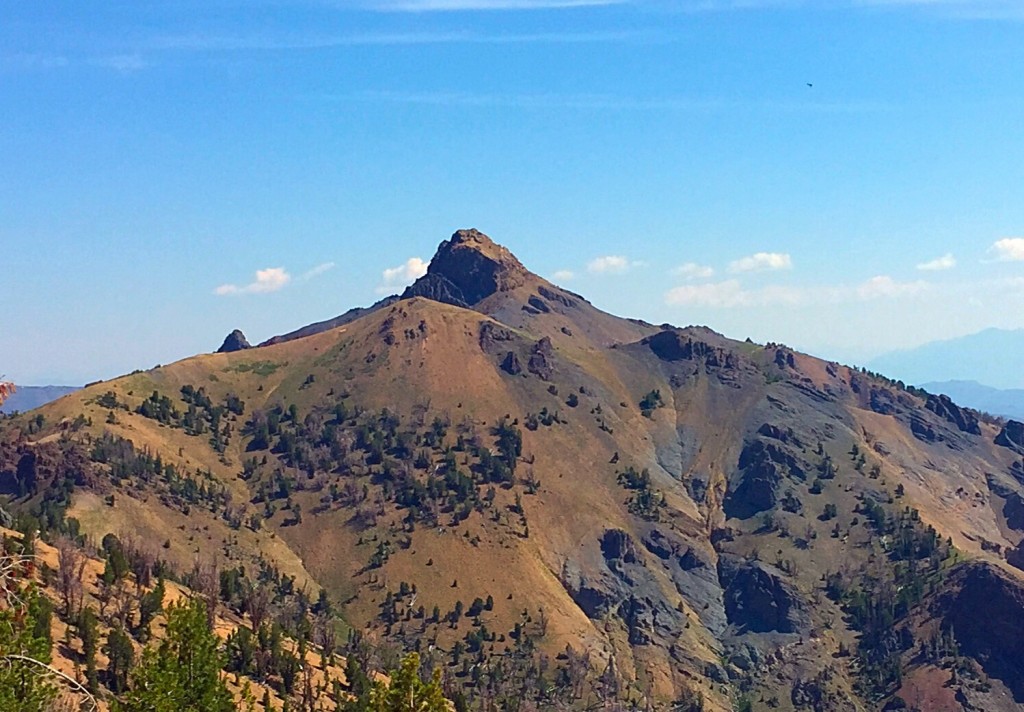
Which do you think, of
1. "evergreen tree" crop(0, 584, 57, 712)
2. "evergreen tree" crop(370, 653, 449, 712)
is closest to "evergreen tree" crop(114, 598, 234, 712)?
"evergreen tree" crop(0, 584, 57, 712)

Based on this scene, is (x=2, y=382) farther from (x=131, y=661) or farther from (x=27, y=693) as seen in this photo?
(x=131, y=661)

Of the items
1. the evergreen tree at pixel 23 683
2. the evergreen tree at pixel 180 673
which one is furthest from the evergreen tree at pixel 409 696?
the evergreen tree at pixel 23 683

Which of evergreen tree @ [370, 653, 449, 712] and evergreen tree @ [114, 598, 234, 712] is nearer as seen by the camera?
evergreen tree @ [370, 653, 449, 712]

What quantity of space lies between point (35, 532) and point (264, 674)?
43042mm

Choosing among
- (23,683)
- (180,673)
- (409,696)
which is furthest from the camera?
(180,673)

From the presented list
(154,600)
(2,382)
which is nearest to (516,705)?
(154,600)

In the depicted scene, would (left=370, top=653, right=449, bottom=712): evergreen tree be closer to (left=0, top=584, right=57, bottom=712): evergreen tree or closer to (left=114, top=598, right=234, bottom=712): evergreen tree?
(left=114, top=598, right=234, bottom=712): evergreen tree

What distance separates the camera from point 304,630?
152875 millimetres

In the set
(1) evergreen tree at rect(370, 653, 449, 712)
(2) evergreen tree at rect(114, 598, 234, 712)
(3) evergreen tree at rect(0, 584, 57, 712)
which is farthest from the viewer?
(2) evergreen tree at rect(114, 598, 234, 712)

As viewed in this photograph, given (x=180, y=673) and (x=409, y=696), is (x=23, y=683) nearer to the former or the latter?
(x=180, y=673)

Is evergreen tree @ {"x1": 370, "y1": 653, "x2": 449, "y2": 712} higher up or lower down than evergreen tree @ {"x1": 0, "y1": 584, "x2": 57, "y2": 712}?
lower down

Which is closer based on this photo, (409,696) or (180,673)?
(409,696)

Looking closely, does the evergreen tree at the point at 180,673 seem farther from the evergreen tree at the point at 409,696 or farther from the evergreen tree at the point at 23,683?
the evergreen tree at the point at 409,696

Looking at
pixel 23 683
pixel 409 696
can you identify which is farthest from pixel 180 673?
pixel 409 696
